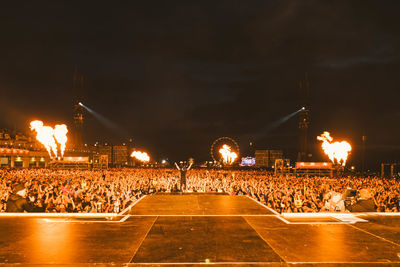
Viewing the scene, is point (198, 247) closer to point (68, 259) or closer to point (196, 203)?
point (68, 259)

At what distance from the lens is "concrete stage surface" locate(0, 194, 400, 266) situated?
23.4 ft

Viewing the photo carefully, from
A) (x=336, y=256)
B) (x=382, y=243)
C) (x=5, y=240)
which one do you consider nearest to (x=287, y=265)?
(x=336, y=256)

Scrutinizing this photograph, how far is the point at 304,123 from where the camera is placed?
2653 inches

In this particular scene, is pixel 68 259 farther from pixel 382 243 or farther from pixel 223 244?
pixel 382 243

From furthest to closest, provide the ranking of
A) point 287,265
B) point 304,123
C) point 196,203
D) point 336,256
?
point 304,123
point 196,203
point 336,256
point 287,265

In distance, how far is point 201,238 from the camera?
8.91 meters

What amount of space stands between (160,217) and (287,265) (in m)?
6.31

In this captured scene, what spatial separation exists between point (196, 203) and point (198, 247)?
7697mm

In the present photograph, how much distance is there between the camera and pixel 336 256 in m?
7.40

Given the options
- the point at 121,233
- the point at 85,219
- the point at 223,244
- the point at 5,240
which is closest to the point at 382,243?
the point at 223,244

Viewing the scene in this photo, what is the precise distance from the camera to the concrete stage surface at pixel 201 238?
7145 mm

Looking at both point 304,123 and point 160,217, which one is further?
point 304,123

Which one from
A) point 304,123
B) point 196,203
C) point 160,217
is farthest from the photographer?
point 304,123

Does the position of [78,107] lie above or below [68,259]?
above
